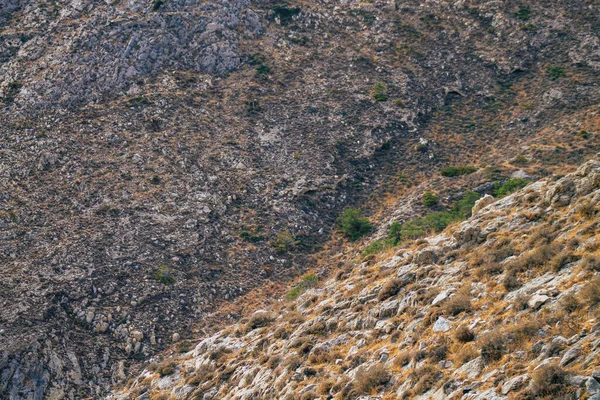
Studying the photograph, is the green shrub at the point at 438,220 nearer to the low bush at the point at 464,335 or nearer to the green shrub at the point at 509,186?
the green shrub at the point at 509,186

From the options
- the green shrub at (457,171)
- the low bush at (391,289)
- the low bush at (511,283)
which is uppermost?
the low bush at (511,283)

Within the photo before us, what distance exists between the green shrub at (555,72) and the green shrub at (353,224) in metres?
23.1

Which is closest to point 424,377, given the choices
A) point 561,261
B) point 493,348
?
point 493,348

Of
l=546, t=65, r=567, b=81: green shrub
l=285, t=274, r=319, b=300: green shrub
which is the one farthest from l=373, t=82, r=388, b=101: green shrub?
l=285, t=274, r=319, b=300: green shrub

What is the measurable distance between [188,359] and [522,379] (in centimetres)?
1826

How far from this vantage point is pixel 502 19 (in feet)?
191

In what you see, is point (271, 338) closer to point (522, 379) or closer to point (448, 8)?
point (522, 379)

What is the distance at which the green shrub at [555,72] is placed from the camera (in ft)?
168

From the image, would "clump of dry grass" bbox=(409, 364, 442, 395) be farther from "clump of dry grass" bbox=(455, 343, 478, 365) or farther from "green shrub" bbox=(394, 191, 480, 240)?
"green shrub" bbox=(394, 191, 480, 240)

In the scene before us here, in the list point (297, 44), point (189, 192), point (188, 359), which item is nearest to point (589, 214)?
point (188, 359)

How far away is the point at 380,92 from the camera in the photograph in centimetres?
5175

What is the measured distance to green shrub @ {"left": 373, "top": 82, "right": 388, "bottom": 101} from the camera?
51188 millimetres

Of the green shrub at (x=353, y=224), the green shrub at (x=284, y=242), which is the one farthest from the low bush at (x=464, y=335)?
the green shrub at (x=353, y=224)

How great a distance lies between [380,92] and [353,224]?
16.2 meters
